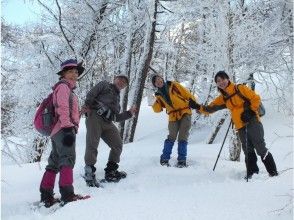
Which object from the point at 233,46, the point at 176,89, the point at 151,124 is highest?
the point at 233,46

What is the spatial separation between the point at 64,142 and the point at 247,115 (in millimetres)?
2860

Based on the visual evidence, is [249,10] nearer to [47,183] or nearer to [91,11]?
[91,11]

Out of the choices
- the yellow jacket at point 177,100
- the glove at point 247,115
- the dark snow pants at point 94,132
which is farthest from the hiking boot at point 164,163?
the glove at point 247,115

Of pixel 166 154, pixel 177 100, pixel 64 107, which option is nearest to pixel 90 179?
pixel 64 107

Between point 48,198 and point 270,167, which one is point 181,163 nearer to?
point 270,167

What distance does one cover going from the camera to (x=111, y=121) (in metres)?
7.00

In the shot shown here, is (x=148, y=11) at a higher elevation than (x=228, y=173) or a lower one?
higher

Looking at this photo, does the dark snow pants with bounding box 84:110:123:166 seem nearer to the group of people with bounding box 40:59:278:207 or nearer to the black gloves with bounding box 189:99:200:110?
the group of people with bounding box 40:59:278:207

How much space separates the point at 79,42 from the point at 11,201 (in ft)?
27.0

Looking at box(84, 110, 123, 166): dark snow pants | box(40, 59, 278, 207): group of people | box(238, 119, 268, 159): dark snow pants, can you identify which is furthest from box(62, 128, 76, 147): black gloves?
box(238, 119, 268, 159): dark snow pants

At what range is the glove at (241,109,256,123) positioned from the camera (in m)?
6.67

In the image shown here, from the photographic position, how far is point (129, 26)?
46.6ft

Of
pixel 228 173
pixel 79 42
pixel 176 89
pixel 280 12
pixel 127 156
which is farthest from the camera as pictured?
pixel 79 42

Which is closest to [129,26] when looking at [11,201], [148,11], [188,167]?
[148,11]
